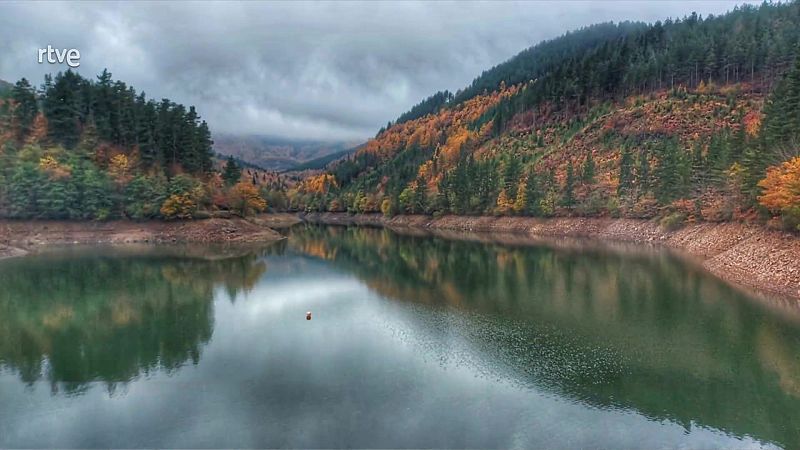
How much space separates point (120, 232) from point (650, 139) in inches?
4584

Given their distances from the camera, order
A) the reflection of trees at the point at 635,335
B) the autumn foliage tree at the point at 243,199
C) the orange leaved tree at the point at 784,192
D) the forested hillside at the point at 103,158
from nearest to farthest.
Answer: the reflection of trees at the point at 635,335 → the orange leaved tree at the point at 784,192 → the forested hillside at the point at 103,158 → the autumn foliage tree at the point at 243,199

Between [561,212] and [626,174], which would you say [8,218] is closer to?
[561,212]

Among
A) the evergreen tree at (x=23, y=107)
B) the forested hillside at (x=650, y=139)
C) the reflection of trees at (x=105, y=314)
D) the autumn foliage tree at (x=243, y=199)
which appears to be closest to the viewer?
the reflection of trees at (x=105, y=314)

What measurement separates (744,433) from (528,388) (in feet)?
27.7

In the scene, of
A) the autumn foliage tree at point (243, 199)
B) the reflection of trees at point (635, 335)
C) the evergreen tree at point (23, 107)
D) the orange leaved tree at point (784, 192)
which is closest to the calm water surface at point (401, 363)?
the reflection of trees at point (635, 335)

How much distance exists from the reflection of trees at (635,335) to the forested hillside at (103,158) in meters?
53.9

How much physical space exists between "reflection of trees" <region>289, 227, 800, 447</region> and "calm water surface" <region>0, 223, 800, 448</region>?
144mm

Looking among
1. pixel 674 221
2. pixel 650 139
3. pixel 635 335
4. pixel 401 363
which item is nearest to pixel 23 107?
pixel 401 363

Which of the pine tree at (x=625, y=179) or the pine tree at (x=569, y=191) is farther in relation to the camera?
the pine tree at (x=569, y=191)

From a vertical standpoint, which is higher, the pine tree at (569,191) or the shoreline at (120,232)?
the pine tree at (569,191)

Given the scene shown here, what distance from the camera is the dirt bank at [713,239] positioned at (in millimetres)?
43688

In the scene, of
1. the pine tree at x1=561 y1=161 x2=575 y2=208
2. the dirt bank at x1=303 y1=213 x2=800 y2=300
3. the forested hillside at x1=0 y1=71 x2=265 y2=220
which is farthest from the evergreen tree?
the pine tree at x1=561 y1=161 x2=575 y2=208

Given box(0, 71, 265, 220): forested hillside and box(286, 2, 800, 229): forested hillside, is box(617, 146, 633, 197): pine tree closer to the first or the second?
box(286, 2, 800, 229): forested hillside

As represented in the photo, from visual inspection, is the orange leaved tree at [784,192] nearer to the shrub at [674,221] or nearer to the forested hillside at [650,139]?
the forested hillside at [650,139]
